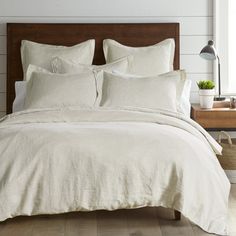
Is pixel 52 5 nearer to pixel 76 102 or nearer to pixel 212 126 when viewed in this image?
pixel 76 102

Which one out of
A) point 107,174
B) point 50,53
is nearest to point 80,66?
point 50,53

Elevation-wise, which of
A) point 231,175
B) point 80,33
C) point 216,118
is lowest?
point 231,175

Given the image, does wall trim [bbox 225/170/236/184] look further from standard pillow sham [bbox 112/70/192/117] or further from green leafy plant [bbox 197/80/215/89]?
→ green leafy plant [bbox 197/80/215/89]

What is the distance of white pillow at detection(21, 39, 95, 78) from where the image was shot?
5242 mm

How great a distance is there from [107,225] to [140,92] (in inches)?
50.7

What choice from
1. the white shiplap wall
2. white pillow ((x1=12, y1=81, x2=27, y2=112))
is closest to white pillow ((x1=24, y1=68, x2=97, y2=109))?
white pillow ((x1=12, y1=81, x2=27, y2=112))

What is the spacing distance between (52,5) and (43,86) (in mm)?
1137

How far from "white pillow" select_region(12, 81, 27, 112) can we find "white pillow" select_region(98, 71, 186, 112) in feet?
2.29

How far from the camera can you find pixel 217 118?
5051 mm

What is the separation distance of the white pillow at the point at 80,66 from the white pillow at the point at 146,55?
0.09m

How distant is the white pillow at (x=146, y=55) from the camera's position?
5160 mm

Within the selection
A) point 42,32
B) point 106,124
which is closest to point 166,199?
point 106,124

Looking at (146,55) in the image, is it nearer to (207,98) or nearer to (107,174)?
(207,98)

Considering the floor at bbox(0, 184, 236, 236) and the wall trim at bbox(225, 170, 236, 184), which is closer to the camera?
the floor at bbox(0, 184, 236, 236)
